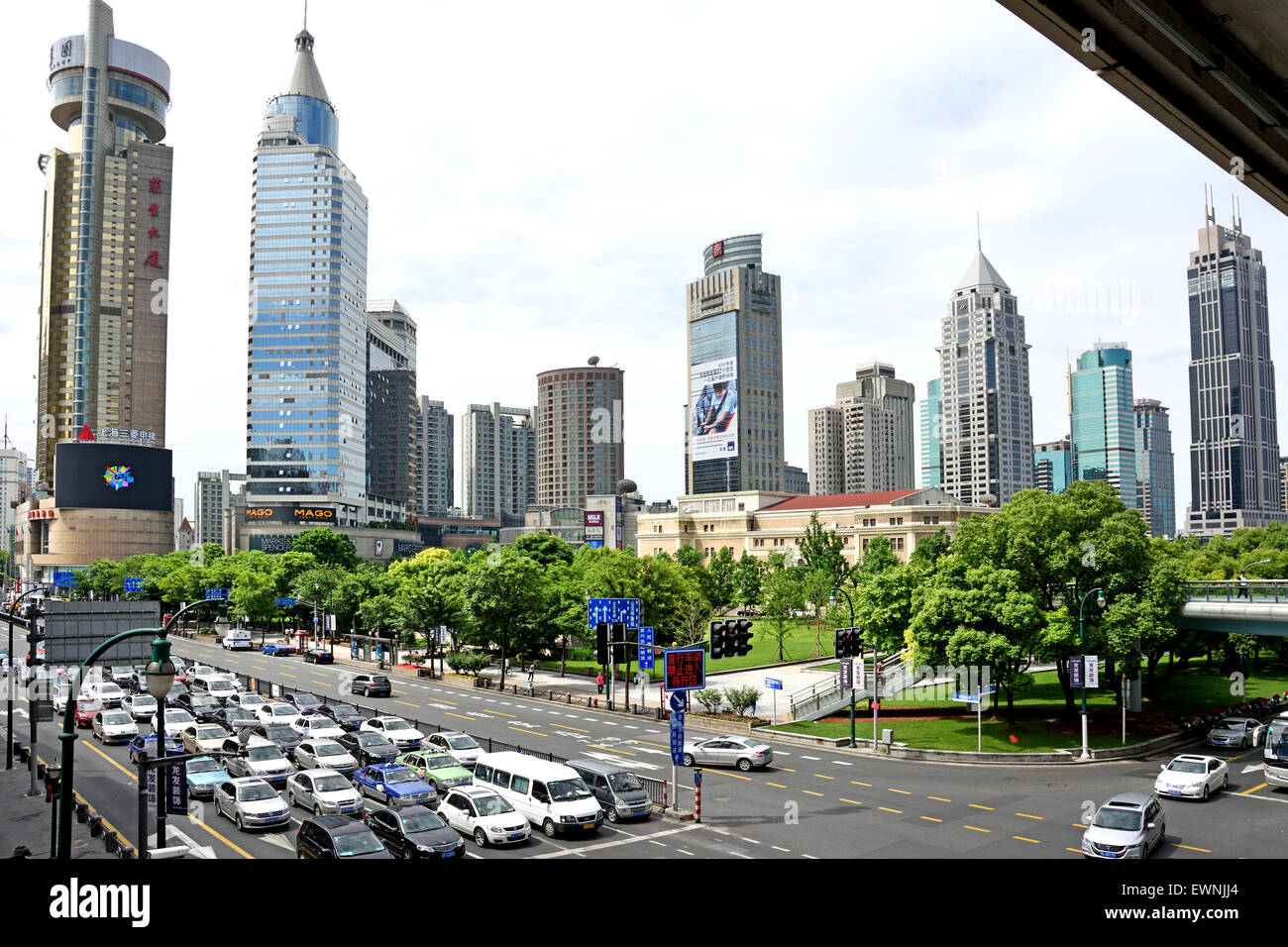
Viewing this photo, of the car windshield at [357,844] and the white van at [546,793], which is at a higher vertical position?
the car windshield at [357,844]

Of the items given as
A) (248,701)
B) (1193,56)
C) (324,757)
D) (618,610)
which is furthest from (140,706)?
(1193,56)

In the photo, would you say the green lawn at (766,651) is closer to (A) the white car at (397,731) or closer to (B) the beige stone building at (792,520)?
(A) the white car at (397,731)

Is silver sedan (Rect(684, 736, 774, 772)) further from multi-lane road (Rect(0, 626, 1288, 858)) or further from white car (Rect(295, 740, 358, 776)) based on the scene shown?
white car (Rect(295, 740, 358, 776))

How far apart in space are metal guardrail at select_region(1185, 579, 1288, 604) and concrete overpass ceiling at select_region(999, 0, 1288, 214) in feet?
117

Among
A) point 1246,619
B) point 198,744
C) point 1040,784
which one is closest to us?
point 1040,784

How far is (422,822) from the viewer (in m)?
23.4

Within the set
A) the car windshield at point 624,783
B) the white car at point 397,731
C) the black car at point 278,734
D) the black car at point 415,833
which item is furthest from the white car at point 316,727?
the car windshield at point 624,783

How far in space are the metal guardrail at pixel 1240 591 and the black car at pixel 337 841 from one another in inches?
1515

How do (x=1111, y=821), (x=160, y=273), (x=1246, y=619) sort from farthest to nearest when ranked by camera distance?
(x=160, y=273)
(x=1246, y=619)
(x=1111, y=821)

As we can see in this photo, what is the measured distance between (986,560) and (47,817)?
1541 inches

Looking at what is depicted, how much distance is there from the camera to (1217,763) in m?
30.6

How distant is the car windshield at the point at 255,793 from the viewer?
2688cm
